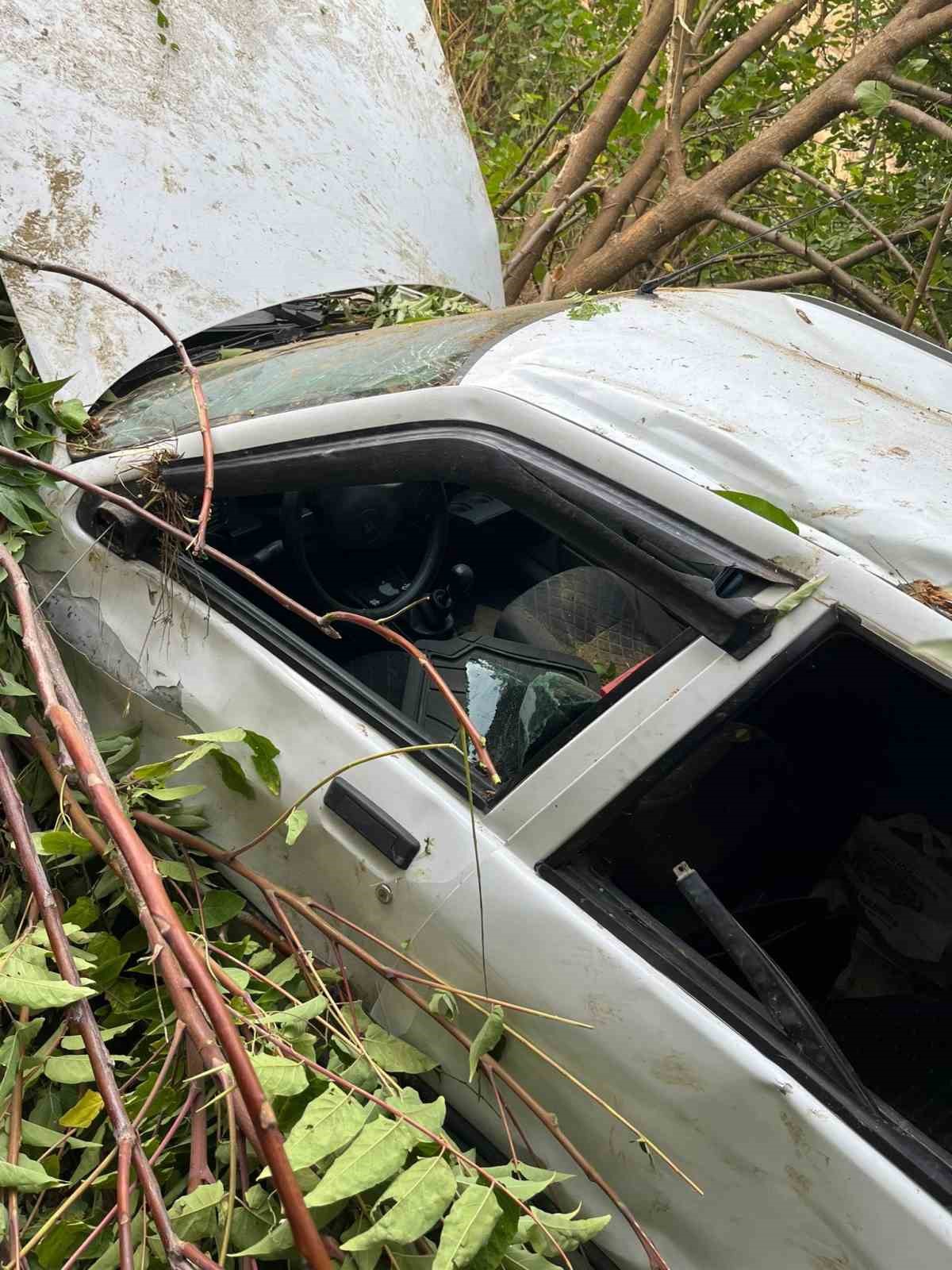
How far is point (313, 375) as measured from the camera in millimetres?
2029

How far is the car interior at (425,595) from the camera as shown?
2.02m

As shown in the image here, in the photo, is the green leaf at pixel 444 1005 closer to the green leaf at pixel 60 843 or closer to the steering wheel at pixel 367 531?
the green leaf at pixel 60 843

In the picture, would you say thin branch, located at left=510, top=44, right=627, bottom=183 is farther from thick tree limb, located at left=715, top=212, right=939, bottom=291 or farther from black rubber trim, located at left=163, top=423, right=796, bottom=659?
black rubber trim, located at left=163, top=423, right=796, bottom=659

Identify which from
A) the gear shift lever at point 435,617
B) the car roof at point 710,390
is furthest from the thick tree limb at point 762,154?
the gear shift lever at point 435,617

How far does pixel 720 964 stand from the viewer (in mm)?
1802

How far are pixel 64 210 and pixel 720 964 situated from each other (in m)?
2.08

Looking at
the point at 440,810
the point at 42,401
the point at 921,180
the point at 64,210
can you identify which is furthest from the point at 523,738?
the point at 921,180

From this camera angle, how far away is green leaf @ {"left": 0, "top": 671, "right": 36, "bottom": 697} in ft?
6.20

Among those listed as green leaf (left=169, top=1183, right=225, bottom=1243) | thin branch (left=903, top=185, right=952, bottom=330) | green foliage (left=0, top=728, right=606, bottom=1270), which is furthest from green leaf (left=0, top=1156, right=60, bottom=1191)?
thin branch (left=903, top=185, right=952, bottom=330)

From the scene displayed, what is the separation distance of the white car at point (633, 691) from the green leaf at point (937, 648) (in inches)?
0.6

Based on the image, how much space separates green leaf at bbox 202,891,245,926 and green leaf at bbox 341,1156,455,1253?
1.96ft

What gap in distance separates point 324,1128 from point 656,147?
14.4 ft

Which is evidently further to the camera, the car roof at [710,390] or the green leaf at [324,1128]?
the car roof at [710,390]

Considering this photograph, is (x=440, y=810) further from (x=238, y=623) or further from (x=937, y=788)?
(x=937, y=788)
